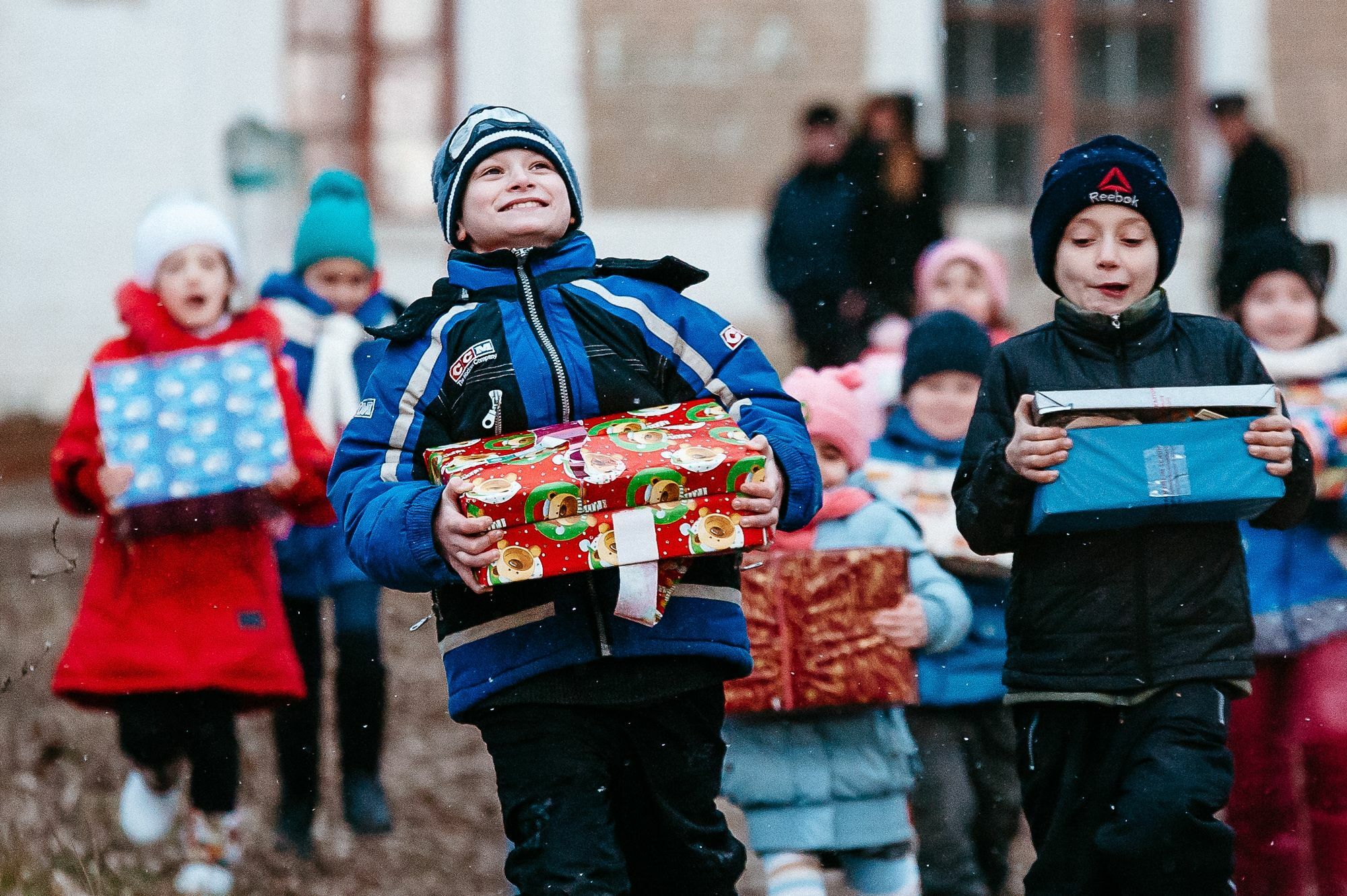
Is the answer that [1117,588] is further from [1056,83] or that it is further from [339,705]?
[1056,83]

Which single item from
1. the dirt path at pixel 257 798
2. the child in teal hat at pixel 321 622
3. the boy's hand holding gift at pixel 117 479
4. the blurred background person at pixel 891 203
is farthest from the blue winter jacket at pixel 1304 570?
the blurred background person at pixel 891 203

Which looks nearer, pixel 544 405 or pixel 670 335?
pixel 544 405

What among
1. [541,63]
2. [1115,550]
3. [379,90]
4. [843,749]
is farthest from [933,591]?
[379,90]

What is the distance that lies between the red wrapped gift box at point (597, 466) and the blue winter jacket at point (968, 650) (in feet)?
5.41

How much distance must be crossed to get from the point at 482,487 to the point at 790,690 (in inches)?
61.9

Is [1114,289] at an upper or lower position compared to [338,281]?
lower

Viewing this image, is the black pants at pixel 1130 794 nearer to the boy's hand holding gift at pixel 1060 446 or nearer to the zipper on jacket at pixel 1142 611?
the zipper on jacket at pixel 1142 611

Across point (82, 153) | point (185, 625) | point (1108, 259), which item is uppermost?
point (82, 153)

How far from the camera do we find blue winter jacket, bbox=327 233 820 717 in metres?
3.73

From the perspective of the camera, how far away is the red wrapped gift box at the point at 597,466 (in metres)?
3.44

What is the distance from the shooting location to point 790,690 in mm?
4812

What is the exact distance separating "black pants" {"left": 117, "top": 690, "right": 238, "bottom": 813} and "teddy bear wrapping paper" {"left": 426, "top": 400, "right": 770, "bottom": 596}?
7.42 feet

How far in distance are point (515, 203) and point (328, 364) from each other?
2.27 m

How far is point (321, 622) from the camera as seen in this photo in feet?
20.6
